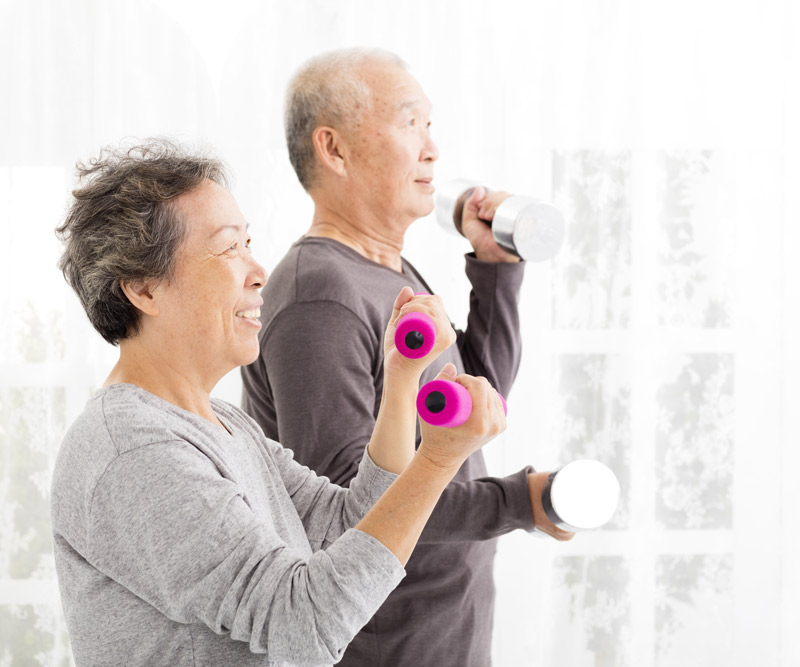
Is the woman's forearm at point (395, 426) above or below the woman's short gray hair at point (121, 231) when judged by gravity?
below

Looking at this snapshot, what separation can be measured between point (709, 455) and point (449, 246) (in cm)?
93

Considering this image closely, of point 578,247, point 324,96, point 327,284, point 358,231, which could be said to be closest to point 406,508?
point 327,284

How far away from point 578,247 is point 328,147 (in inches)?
41.0

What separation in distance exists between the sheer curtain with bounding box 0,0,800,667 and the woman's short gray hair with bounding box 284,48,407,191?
2.32 ft

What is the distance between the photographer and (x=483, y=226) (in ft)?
5.42

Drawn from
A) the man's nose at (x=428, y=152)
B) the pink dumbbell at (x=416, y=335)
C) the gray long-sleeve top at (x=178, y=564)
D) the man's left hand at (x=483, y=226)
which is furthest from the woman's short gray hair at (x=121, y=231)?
the man's left hand at (x=483, y=226)

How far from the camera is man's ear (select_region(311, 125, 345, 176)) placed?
4.88ft

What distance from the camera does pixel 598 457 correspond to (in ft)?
7.71

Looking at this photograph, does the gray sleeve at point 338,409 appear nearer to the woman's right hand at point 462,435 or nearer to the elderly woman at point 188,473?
the elderly woman at point 188,473

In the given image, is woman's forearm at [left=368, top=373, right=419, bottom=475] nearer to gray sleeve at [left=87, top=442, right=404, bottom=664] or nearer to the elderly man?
the elderly man

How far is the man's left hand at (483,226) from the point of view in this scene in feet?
5.39

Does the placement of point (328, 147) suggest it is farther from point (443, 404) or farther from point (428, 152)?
point (443, 404)

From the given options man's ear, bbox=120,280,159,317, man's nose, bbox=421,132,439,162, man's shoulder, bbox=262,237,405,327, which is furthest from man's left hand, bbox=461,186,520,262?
man's ear, bbox=120,280,159,317

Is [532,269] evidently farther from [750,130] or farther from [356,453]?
[356,453]
